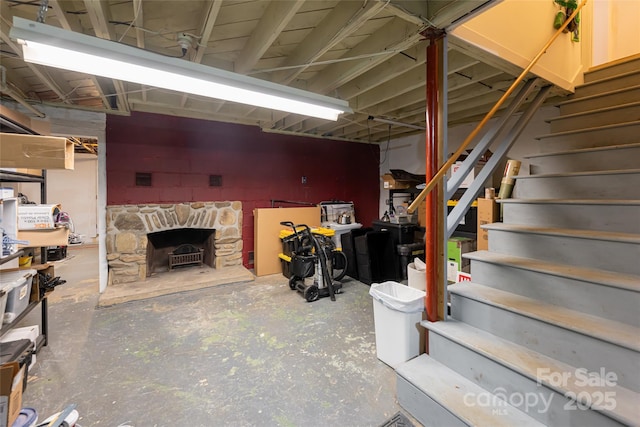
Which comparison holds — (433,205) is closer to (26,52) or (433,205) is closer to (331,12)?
(331,12)

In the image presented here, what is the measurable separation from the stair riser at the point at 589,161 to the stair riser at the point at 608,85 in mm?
1124

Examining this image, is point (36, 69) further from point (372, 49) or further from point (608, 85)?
point (608, 85)

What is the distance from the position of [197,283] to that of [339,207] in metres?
2.87

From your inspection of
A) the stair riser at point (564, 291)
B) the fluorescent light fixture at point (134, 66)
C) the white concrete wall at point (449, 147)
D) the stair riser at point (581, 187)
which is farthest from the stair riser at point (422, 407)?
the white concrete wall at point (449, 147)

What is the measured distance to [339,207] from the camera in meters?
5.35

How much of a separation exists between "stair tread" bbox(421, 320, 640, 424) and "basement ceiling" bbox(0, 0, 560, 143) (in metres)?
1.88

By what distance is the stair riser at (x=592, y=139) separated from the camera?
217cm

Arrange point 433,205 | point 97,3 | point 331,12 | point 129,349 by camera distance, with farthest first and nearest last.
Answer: point 129,349, point 331,12, point 433,205, point 97,3

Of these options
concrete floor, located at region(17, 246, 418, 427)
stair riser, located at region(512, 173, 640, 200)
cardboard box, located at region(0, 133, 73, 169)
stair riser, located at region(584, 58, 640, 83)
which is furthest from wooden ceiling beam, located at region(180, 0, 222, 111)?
stair riser, located at region(584, 58, 640, 83)

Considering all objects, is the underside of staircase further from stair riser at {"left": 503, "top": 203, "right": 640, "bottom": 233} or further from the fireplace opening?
the fireplace opening

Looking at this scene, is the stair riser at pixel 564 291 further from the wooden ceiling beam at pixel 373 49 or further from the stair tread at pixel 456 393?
the wooden ceiling beam at pixel 373 49

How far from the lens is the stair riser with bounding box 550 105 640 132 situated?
2.32 meters

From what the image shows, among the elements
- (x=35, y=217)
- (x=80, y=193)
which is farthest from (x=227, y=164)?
(x=80, y=193)

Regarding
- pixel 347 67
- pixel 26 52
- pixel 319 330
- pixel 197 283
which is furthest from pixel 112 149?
pixel 319 330
